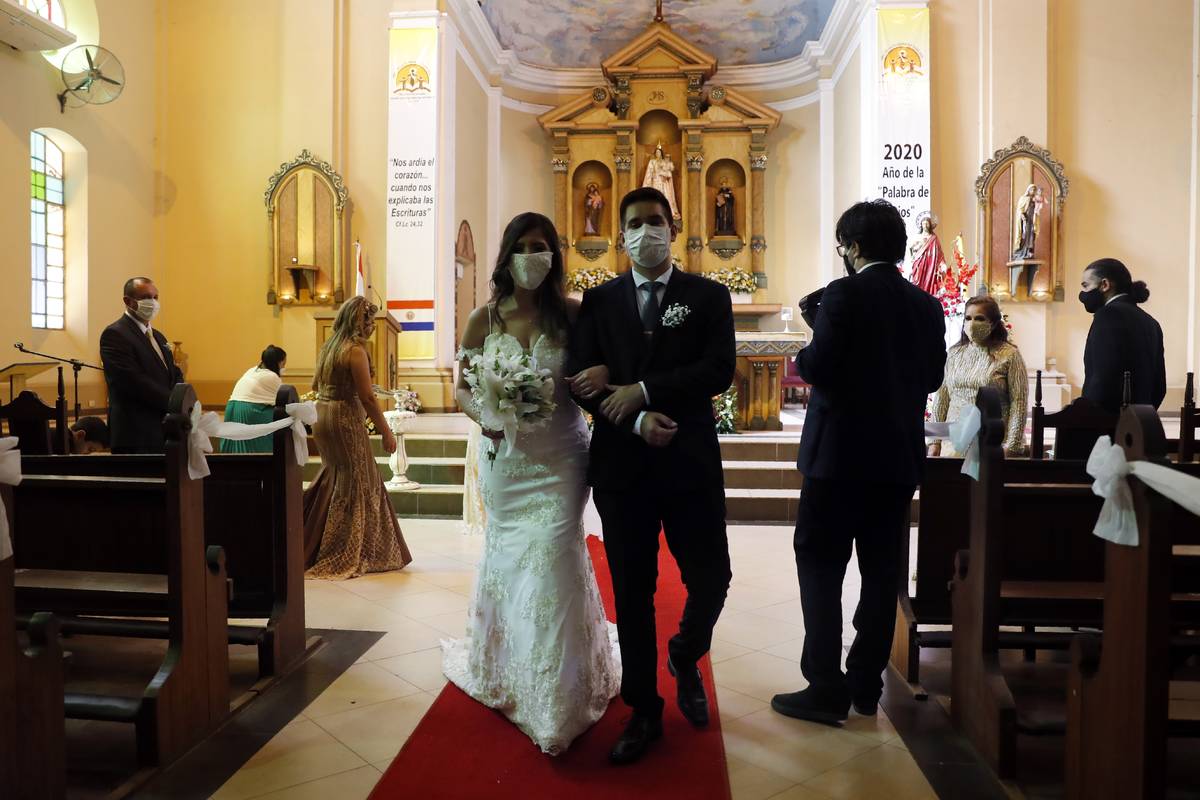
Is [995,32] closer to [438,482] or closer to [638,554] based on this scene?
[438,482]

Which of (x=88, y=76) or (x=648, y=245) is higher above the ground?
(x=88, y=76)

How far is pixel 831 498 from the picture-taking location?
2945 mm

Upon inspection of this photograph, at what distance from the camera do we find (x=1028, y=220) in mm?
10266

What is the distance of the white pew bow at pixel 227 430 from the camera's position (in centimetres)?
286

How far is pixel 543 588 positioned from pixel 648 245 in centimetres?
120

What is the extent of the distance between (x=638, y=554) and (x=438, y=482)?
208 inches

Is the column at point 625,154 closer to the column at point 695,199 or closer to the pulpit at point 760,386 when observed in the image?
the column at point 695,199

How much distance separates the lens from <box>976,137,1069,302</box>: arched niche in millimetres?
10266

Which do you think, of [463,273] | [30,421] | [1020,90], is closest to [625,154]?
[463,273]

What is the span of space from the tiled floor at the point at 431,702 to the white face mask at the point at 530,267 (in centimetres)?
165

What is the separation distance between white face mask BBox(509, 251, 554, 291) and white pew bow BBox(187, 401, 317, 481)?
1173mm

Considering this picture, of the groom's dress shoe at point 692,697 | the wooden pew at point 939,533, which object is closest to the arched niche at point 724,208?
the wooden pew at point 939,533

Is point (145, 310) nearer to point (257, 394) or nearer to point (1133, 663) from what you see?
point (257, 394)

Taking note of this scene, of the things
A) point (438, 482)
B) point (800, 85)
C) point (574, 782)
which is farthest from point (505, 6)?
point (574, 782)
